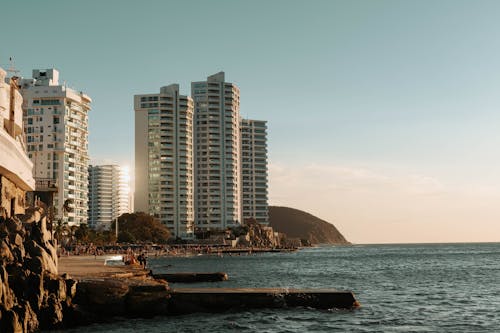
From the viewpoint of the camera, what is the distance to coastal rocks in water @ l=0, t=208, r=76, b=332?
2530 centimetres

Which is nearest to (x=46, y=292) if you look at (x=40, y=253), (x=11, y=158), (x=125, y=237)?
(x=40, y=253)

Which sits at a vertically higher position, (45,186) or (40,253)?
(45,186)

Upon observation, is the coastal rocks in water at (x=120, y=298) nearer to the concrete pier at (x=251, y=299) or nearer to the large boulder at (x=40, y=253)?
the concrete pier at (x=251, y=299)

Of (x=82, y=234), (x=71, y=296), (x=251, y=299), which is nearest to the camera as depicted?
(x=71, y=296)

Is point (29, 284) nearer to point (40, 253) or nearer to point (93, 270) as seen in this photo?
point (40, 253)

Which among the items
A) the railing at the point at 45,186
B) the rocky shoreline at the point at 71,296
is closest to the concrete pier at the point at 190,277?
the rocky shoreline at the point at 71,296

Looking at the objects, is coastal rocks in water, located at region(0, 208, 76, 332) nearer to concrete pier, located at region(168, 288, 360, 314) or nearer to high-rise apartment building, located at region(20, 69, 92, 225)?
concrete pier, located at region(168, 288, 360, 314)

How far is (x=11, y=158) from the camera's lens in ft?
129

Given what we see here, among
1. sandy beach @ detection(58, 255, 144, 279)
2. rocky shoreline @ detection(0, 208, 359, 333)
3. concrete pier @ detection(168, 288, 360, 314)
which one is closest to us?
rocky shoreline @ detection(0, 208, 359, 333)

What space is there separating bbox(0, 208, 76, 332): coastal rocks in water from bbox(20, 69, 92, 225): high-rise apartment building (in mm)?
124614

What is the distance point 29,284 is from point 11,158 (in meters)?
15.1

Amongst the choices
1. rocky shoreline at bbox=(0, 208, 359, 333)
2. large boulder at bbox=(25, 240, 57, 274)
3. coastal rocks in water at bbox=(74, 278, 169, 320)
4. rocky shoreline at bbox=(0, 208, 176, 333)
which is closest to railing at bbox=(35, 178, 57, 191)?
rocky shoreline at bbox=(0, 208, 359, 333)

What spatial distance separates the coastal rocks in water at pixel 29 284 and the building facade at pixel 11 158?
3.65 metres

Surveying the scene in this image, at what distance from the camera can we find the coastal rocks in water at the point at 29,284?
2530 centimetres
